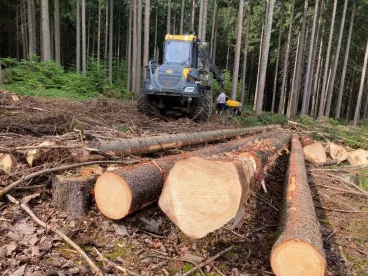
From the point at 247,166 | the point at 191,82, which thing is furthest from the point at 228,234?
the point at 191,82

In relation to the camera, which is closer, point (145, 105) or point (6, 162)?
point (6, 162)

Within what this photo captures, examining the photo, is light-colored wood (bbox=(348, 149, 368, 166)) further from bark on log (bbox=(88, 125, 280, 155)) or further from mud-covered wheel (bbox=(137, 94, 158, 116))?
mud-covered wheel (bbox=(137, 94, 158, 116))

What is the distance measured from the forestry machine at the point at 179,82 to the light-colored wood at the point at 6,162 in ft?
25.0

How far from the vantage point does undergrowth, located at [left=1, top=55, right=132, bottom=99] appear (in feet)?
50.4

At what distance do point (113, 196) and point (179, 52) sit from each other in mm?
9779

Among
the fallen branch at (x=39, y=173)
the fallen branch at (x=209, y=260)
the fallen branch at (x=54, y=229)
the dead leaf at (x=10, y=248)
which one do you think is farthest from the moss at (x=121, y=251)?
the fallen branch at (x=39, y=173)

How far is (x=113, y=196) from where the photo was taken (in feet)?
10.7

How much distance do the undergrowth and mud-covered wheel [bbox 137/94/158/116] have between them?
16.9 ft

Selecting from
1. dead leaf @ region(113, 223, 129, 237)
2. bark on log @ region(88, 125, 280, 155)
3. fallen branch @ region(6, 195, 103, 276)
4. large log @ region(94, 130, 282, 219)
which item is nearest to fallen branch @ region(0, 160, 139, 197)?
fallen branch @ region(6, 195, 103, 276)

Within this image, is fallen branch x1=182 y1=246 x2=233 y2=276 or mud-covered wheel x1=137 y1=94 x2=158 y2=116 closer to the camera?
fallen branch x1=182 y1=246 x2=233 y2=276

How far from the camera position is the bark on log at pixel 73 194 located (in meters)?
3.45

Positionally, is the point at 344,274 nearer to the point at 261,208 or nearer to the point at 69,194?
the point at 261,208

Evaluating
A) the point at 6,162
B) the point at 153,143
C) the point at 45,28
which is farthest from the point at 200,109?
the point at 45,28

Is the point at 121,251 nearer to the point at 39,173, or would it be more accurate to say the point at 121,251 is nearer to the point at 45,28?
the point at 39,173
